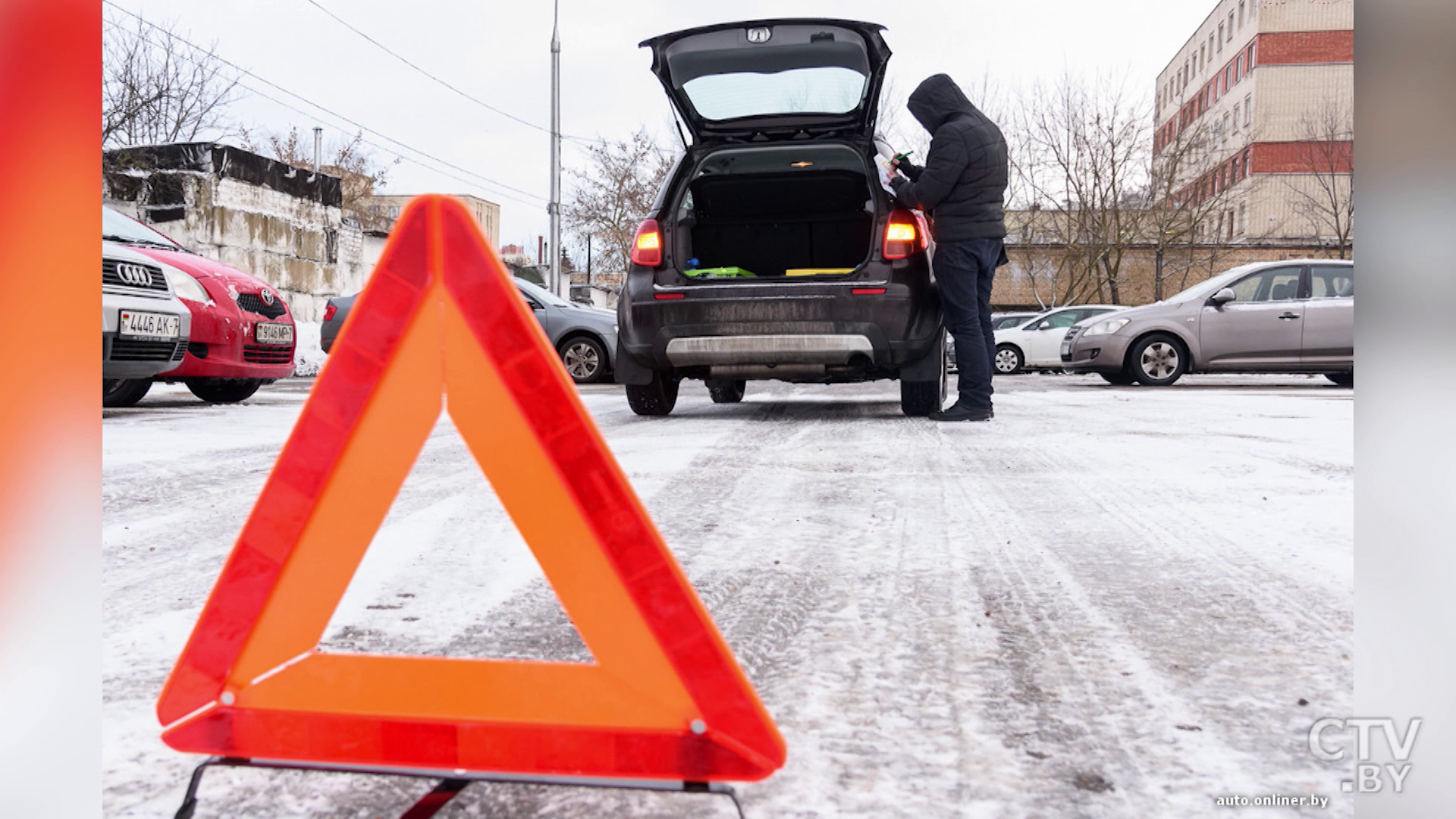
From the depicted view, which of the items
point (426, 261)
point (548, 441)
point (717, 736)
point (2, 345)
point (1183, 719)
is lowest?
point (1183, 719)

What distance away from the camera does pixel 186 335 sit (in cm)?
659

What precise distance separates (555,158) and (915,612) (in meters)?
25.2

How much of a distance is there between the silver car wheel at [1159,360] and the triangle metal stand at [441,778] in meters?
12.0

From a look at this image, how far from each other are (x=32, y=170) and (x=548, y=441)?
856mm

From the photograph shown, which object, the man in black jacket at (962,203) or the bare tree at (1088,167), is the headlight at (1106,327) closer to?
the man in black jacket at (962,203)

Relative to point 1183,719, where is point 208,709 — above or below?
above

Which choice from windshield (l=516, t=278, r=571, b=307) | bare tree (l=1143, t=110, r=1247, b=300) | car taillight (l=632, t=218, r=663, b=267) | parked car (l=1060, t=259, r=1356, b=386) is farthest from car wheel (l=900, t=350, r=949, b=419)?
bare tree (l=1143, t=110, r=1247, b=300)

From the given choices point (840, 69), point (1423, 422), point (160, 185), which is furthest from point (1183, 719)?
point (160, 185)

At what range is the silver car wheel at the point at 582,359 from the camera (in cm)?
1145

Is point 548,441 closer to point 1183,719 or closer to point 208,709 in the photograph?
point 208,709

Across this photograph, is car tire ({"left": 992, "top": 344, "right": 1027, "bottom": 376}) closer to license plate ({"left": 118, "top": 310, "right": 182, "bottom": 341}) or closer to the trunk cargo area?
the trunk cargo area

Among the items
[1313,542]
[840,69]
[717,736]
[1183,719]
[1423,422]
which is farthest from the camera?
[840,69]

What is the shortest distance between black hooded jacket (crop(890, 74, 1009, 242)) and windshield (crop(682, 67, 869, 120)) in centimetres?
47

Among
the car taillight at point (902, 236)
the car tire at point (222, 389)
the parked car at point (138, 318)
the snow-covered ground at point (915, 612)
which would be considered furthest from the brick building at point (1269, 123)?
the snow-covered ground at point (915, 612)
